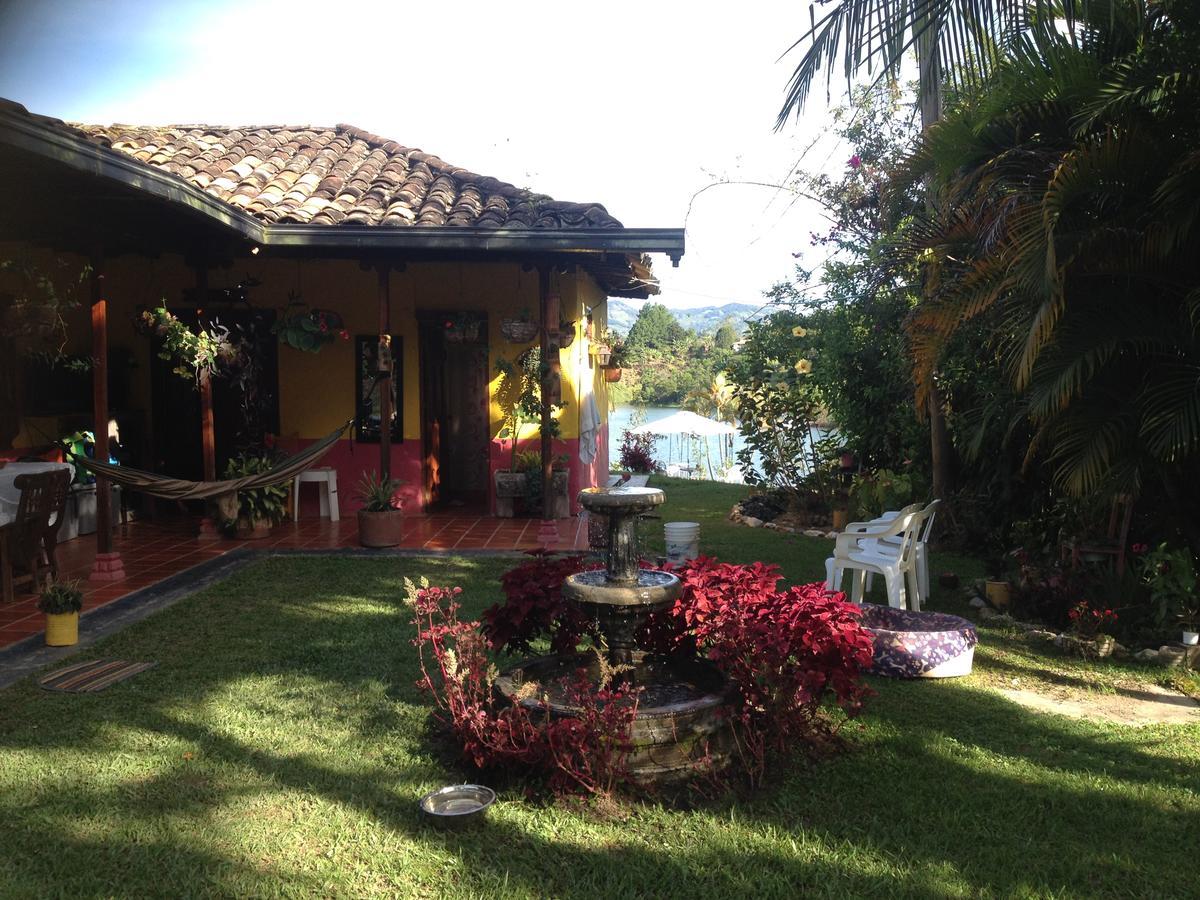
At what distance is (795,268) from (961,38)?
25.9 ft

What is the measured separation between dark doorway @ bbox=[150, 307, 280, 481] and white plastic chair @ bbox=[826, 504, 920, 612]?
22.0 ft

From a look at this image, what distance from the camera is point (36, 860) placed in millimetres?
3164

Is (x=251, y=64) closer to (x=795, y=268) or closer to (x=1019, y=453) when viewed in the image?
(x=1019, y=453)

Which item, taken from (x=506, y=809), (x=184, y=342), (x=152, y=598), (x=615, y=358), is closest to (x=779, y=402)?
(x=615, y=358)

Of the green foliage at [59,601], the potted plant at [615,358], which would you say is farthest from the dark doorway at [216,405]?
the green foliage at [59,601]

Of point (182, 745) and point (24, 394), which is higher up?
point (24, 394)

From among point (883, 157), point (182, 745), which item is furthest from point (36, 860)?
point (883, 157)

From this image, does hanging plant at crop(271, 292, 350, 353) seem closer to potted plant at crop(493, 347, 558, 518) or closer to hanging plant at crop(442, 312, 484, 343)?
hanging plant at crop(442, 312, 484, 343)

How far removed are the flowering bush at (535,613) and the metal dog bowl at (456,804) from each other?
93 cm

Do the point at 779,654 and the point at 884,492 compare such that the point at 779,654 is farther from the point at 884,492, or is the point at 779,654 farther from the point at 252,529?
the point at 252,529

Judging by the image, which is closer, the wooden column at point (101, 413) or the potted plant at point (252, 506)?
the wooden column at point (101, 413)

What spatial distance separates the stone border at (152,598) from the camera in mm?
5352

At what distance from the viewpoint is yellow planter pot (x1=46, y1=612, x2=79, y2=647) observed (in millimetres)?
5566

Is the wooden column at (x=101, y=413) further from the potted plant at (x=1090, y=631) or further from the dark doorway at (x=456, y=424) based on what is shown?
the potted plant at (x=1090, y=631)
